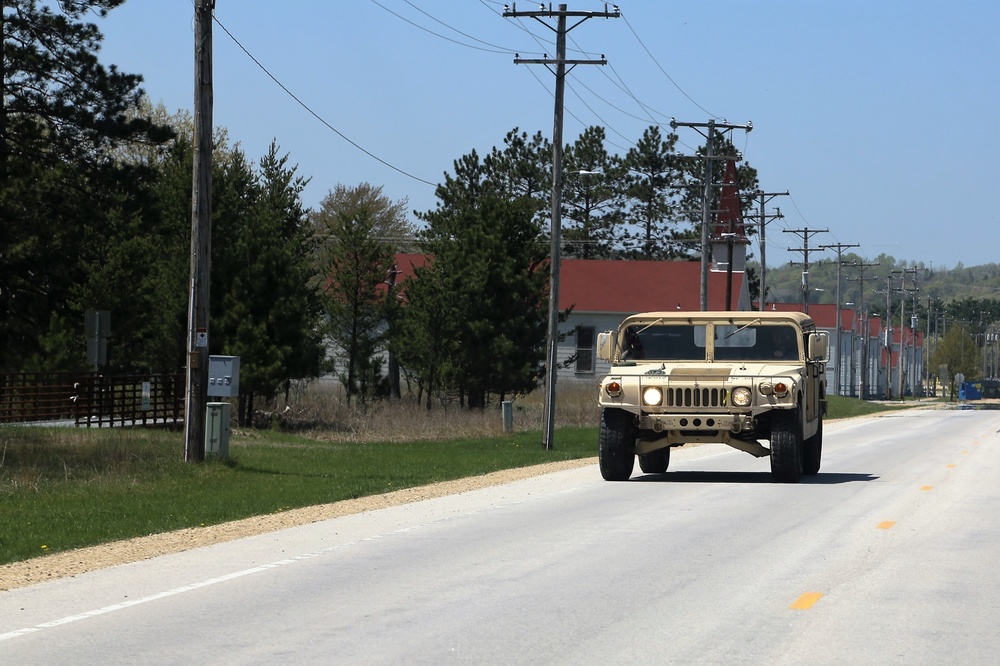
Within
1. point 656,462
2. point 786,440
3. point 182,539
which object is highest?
point 786,440

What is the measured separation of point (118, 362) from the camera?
4391 cm

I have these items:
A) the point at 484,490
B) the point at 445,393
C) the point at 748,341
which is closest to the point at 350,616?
the point at 484,490

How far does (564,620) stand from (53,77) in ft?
77.2

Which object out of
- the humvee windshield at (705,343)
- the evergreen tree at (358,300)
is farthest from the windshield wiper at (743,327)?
the evergreen tree at (358,300)

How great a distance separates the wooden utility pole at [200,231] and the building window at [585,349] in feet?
174

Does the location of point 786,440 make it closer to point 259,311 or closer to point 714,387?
point 714,387

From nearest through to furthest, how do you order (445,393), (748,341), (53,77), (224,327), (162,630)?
1. (162,630)
2. (748,341)
3. (53,77)
4. (224,327)
5. (445,393)

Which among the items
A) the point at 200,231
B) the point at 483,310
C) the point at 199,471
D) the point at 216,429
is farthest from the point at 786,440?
the point at 483,310

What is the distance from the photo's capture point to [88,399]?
35281 mm

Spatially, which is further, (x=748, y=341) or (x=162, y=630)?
(x=748, y=341)

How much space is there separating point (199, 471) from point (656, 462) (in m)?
7.15

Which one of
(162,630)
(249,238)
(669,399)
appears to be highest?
(249,238)

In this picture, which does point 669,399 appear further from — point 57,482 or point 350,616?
point 350,616

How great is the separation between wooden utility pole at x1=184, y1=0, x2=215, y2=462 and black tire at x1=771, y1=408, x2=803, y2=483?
30.0ft
